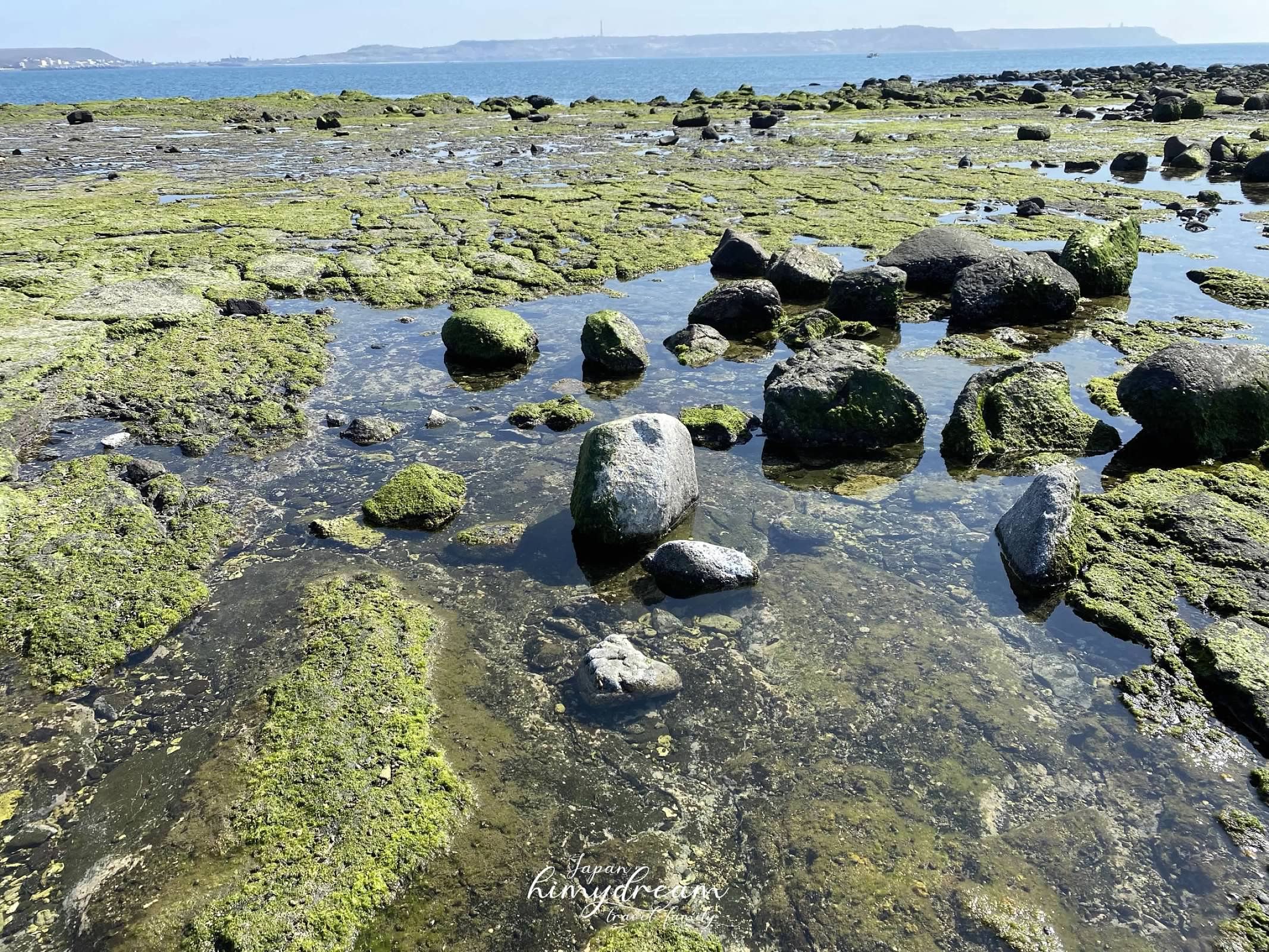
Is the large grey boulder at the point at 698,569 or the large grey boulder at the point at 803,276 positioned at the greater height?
the large grey boulder at the point at 803,276

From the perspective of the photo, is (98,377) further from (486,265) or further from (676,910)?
(676,910)

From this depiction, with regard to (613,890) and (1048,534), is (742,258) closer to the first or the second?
(1048,534)

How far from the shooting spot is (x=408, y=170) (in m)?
27.7

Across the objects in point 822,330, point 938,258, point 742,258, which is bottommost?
point 822,330

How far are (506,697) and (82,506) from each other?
4877mm

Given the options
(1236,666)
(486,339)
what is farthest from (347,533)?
(1236,666)

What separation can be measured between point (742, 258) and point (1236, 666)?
11523 mm

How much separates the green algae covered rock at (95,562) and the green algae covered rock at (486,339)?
4427 millimetres

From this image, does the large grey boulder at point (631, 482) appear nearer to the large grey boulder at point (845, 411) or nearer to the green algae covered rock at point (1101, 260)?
the large grey boulder at point (845, 411)

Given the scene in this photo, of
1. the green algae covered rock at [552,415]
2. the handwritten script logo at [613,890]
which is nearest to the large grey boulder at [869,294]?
the green algae covered rock at [552,415]

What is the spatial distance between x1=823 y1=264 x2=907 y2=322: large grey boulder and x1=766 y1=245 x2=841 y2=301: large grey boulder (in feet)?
3.57

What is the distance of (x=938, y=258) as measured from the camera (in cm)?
1462

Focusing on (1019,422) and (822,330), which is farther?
(822,330)

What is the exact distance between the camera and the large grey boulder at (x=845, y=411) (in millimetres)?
8977
